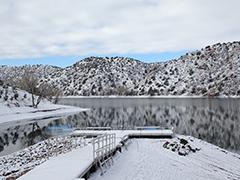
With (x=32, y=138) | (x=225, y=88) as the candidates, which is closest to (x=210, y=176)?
(x=32, y=138)

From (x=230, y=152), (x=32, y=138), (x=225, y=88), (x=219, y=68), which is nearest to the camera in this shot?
(x=230, y=152)

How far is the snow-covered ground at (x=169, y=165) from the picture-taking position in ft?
60.6

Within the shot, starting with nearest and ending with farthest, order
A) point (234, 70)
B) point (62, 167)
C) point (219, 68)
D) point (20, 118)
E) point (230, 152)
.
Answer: point (62, 167) → point (230, 152) → point (20, 118) → point (234, 70) → point (219, 68)

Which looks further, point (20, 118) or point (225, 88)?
point (225, 88)

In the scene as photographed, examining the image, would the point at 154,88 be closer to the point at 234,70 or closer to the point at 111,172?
the point at 234,70

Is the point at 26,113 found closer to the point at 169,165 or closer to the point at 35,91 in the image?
the point at 35,91

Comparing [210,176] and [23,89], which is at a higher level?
[23,89]

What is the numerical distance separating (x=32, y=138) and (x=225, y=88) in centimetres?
13787

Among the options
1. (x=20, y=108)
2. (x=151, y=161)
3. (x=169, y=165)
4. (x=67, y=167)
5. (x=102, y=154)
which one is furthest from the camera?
(x=20, y=108)

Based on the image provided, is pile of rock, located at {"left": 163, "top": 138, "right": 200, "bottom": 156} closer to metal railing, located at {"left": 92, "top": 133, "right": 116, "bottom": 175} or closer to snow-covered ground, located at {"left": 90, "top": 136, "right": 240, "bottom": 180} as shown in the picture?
snow-covered ground, located at {"left": 90, "top": 136, "right": 240, "bottom": 180}

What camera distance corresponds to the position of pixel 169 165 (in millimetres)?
21031

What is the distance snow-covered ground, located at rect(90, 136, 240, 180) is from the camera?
1848 cm

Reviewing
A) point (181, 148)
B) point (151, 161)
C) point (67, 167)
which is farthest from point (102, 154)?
point (181, 148)

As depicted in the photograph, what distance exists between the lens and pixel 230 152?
27.7 meters
